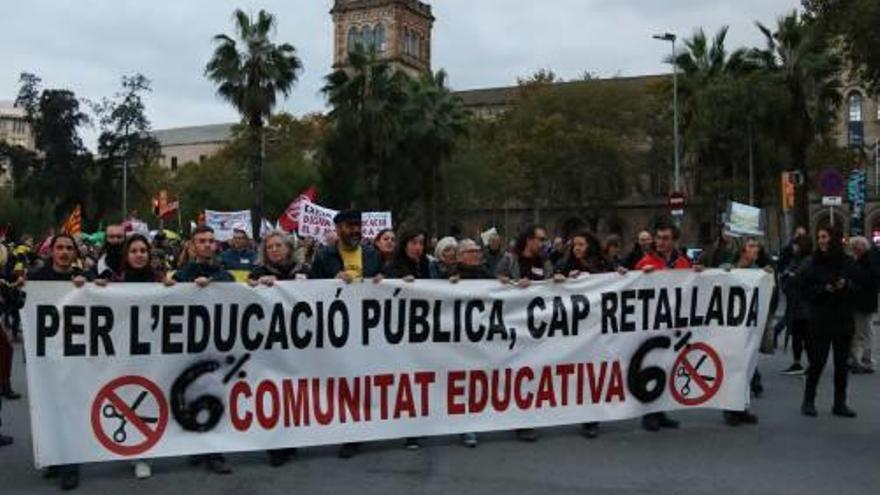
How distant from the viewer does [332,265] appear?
8.56 m

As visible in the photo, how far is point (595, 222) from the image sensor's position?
78.6 meters

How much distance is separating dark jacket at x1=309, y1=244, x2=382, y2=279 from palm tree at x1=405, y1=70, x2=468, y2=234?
4196cm

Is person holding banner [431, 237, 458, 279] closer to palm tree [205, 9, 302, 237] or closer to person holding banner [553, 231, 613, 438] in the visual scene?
person holding banner [553, 231, 613, 438]

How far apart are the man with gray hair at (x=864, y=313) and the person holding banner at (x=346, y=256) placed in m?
5.96

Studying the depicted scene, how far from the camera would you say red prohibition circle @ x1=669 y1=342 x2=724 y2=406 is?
8.92m

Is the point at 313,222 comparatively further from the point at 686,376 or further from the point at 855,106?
the point at 855,106

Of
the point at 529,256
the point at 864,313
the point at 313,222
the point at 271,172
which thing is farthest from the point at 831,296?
the point at 271,172

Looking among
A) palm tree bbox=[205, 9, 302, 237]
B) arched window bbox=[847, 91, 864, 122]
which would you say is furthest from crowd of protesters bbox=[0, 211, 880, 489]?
arched window bbox=[847, 91, 864, 122]

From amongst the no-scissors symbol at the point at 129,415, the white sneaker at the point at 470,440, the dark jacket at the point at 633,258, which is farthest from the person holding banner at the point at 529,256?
the no-scissors symbol at the point at 129,415

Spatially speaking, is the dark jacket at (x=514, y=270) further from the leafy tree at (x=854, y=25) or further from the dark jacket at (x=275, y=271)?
the leafy tree at (x=854, y=25)

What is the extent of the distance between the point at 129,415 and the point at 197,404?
45 cm

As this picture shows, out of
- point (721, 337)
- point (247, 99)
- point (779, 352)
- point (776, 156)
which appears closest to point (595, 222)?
point (776, 156)

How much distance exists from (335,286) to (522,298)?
151cm

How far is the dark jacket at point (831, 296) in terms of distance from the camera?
31.3 ft
